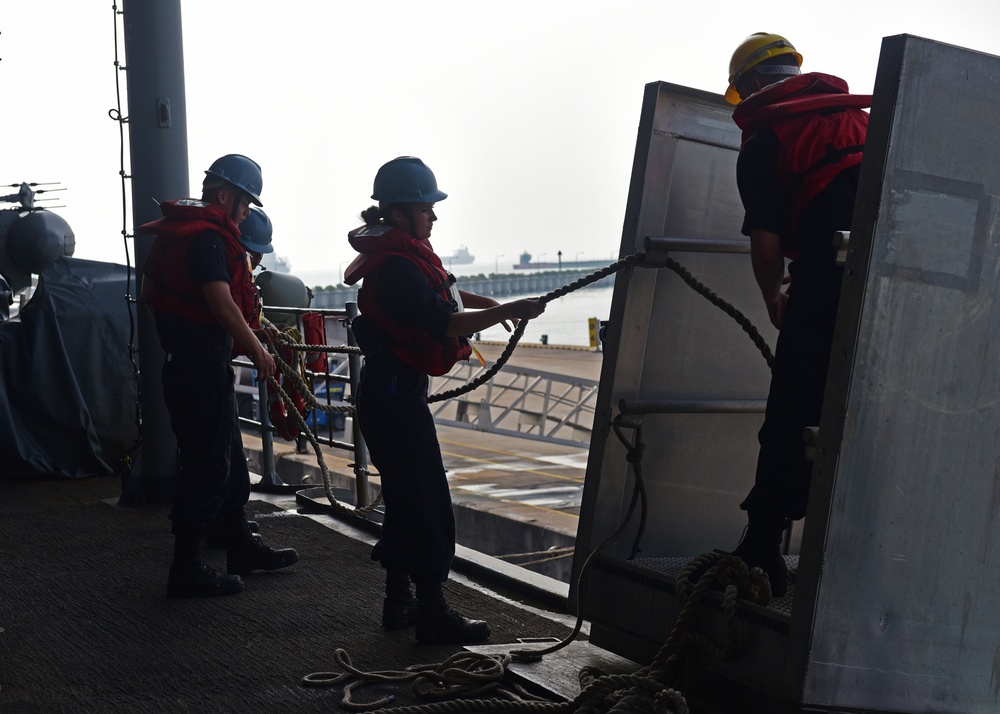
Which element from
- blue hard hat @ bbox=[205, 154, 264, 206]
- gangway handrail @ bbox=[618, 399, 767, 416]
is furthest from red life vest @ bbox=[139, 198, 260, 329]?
gangway handrail @ bbox=[618, 399, 767, 416]

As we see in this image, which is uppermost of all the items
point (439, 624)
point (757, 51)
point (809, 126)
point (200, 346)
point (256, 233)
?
point (757, 51)

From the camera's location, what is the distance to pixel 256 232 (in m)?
4.76

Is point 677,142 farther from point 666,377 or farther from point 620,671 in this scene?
point 620,671

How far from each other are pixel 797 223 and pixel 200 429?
2641mm

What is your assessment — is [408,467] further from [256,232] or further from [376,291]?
[256,232]

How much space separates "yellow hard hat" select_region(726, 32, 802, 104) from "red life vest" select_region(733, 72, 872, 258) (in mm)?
204

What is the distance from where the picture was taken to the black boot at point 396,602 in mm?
3869

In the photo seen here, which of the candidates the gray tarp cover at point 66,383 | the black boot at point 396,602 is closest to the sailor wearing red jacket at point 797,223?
the black boot at point 396,602

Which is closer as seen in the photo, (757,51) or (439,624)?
(757,51)

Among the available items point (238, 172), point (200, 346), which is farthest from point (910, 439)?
point (238, 172)

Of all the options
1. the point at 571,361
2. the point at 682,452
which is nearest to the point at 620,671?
the point at 682,452

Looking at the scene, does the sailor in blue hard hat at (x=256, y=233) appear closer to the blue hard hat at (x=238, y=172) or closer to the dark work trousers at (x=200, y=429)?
the blue hard hat at (x=238, y=172)

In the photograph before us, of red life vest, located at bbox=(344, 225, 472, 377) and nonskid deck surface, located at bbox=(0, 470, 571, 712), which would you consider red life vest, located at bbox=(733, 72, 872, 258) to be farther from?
nonskid deck surface, located at bbox=(0, 470, 571, 712)

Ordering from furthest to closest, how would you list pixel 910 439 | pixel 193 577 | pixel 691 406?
pixel 193 577 → pixel 691 406 → pixel 910 439
